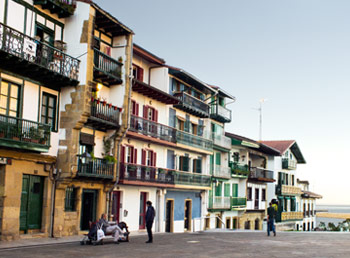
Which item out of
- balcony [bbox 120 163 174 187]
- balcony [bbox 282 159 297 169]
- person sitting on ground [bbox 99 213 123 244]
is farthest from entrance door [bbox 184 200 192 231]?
balcony [bbox 282 159 297 169]

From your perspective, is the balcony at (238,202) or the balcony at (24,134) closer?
the balcony at (24,134)

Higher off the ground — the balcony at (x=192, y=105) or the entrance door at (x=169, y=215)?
the balcony at (x=192, y=105)

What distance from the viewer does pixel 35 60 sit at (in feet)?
72.4

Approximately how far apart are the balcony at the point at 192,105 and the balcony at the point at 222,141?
3.32 m

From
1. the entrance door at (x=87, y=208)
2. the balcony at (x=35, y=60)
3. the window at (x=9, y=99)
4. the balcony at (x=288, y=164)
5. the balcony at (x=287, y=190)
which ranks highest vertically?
the balcony at (x=35, y=60)

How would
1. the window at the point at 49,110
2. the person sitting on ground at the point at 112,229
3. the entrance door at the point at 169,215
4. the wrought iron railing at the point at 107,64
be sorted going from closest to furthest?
1. the person sitting on ground at the point at 112,229
2. the window at the point at 49,110
3. the wrought iron railing at the point at 107,64
4. the entrance door at the point at 169,215

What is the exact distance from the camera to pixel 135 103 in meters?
33.2

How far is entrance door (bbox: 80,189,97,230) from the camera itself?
90.0 ft

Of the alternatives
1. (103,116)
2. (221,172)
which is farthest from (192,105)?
(103,116)

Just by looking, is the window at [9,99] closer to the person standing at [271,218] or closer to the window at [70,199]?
the window at [70,199]

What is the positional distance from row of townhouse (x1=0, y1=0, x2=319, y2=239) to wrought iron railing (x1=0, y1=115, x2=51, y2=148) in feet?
A: 0.15

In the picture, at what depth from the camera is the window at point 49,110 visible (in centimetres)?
2405

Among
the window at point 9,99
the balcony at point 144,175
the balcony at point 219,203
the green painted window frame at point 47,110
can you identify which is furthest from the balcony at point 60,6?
the balcony at point 219,203

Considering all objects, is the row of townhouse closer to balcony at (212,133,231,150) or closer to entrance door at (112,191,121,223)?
entrance door at (112,191,121,223)
